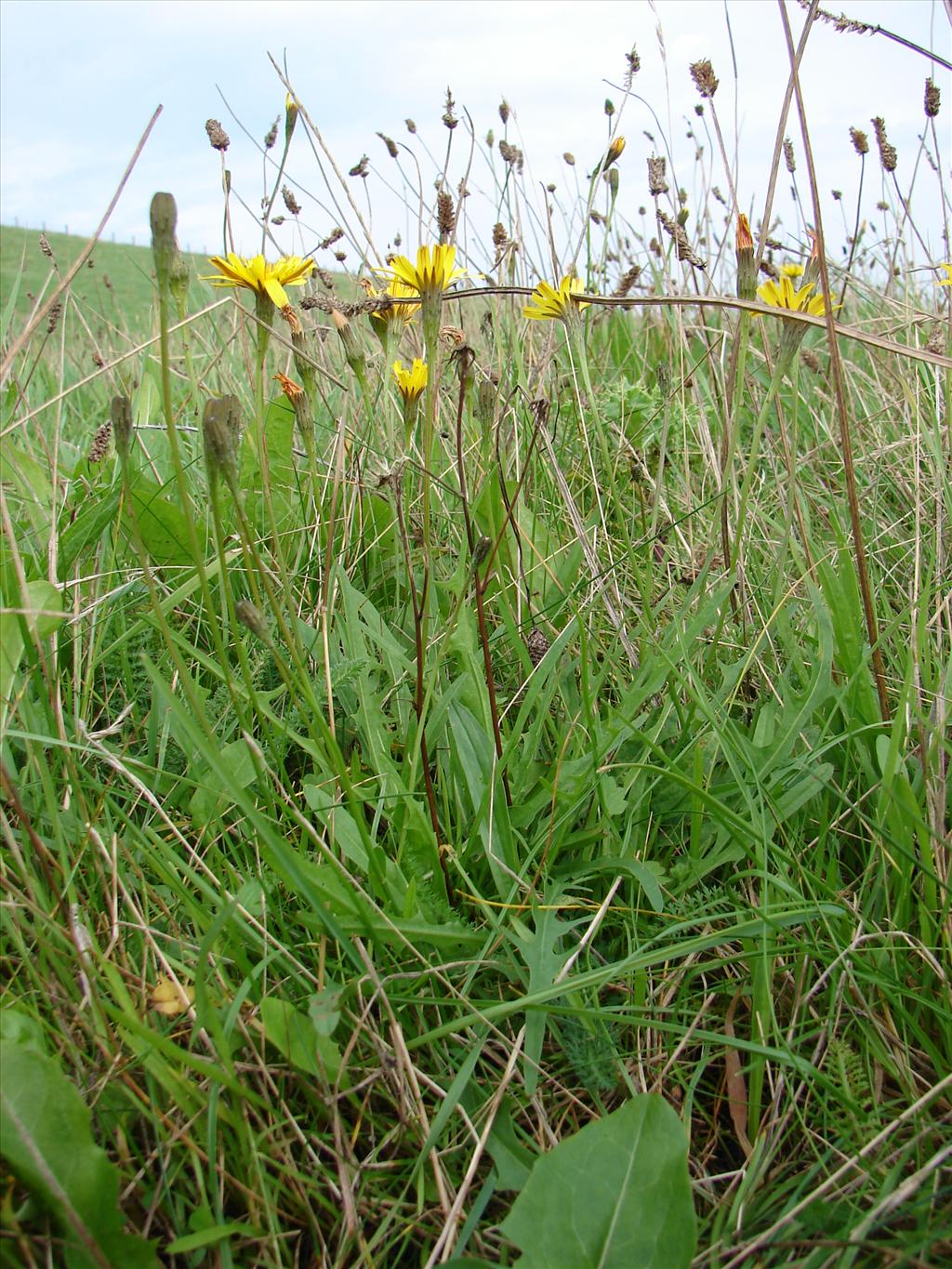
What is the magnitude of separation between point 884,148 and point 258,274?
1462 millimetres

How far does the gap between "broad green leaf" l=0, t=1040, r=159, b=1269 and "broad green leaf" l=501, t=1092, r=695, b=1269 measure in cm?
31

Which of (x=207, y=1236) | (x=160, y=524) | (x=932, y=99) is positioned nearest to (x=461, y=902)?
(x=207, y=1236)

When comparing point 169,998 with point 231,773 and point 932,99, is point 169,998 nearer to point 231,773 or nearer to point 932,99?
point 231,773

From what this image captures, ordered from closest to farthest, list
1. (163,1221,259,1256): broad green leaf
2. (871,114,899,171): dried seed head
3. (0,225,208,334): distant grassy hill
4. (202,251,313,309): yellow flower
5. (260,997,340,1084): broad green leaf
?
(163,1221,259,1256): broad green leaf, (260,997,340,1084): broad green leaf, (202,251,313,309): yellow flower, (871,114,899,171): dried seed head, (0,225,208,334): distant grassy hill

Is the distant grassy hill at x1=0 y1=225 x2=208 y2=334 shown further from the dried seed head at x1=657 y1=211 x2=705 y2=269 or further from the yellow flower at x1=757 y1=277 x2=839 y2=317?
the yellow flower at x1=757 y1=277 x2=839 y2=317

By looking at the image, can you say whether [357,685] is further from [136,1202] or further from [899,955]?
[899,955]

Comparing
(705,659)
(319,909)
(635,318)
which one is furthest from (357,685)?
(635,318)

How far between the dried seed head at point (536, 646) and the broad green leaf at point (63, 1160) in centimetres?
79

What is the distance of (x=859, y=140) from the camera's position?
6.85 feet

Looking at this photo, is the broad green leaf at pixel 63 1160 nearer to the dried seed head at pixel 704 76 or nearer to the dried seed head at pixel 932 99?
the dried seed head at pixel 704 76

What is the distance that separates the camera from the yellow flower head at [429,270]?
112cm

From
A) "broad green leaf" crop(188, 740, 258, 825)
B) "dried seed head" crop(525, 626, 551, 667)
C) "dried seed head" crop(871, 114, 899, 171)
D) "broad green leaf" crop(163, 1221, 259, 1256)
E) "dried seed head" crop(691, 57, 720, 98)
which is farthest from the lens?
"dried seed head" crop(871, 114, 899, 171)

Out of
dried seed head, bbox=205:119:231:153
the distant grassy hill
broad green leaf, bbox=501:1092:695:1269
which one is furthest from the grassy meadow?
the distant grassy hill

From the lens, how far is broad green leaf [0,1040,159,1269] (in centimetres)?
68
